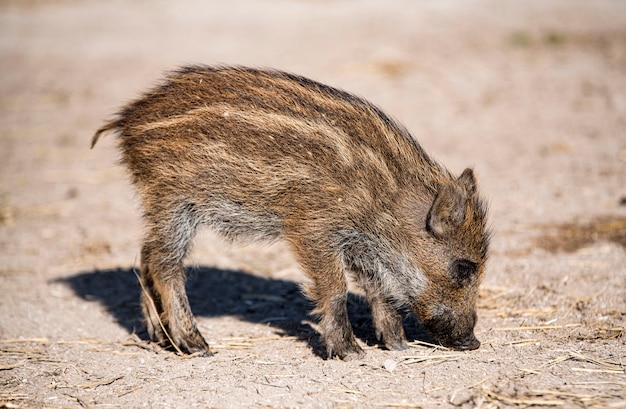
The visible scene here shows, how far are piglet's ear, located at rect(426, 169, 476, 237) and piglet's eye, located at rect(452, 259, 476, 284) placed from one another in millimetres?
197

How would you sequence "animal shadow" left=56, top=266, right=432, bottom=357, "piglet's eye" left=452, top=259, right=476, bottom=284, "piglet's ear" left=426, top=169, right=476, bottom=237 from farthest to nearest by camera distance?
"animal shadow" left=56, top=266, right=432, bottom=357, "piglet's eye" left=452, top=259, right=476, bottom=284, "piglet's ear" left=426, top=169, right=476, bottom=237

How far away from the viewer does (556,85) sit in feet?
35.5

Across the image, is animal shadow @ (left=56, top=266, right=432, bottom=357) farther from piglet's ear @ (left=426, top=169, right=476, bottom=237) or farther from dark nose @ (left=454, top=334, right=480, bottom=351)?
piglet's ear @ (left=426, top=169, right=476, bottom=237)

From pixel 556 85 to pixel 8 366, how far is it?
8.53m

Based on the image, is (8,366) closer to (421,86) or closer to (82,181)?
(82,181)

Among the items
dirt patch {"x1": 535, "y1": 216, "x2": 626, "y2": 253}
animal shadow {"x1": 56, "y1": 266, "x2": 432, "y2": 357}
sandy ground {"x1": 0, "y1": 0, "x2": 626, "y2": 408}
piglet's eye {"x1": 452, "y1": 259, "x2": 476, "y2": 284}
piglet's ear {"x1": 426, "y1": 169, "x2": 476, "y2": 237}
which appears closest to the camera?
sandy ground {"x1": 0, "y1": 0, "x2": 626, "y2": 408}

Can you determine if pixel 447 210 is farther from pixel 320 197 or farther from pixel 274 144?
pixel 274 144

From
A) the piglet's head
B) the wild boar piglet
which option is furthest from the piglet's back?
the piglet's head

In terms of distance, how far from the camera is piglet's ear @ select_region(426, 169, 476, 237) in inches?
180

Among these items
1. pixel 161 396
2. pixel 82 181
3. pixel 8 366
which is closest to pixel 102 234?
pixel 82 181

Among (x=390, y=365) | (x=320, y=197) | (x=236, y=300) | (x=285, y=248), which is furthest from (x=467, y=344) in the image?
(x=285, y=248)

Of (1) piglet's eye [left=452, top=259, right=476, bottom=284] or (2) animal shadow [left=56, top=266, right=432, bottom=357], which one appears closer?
(1) piglet's eye [left=452, top=259, right=476, bottom=284]

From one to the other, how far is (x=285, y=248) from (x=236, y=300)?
47.6 inches

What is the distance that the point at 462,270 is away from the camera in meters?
4.68
